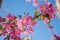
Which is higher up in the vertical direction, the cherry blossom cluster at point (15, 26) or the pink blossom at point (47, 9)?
the pink blossom at point (47, 9)

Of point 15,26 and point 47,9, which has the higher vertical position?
point 47,9

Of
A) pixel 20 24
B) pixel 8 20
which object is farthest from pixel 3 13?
pixel 20 24

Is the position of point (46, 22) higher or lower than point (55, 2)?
lower

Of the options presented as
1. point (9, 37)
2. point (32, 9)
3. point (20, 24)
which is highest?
point (32, 9)

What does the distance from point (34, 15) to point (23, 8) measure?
12 cm

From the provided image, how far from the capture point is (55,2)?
1.34 metres

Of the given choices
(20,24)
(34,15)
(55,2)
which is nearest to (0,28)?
(20,24)

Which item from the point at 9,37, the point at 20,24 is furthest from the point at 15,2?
the point at 9,37

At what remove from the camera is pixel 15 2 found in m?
1.33

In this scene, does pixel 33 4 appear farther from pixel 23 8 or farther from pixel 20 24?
pixel 20 24

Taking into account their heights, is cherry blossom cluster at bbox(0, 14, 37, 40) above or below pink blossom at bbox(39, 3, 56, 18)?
below

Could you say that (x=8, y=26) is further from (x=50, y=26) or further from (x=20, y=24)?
(x=50, y=26)

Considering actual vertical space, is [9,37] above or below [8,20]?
below

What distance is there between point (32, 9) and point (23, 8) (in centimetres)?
8
